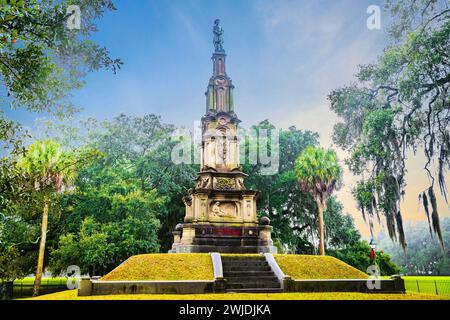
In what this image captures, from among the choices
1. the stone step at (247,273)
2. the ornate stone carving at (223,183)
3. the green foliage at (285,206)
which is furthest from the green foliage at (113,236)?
the green foliage at (285,206)

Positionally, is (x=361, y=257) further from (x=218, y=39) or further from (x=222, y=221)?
(x=218, y=39)

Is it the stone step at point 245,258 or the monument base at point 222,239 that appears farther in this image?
the monument base at point 222,239

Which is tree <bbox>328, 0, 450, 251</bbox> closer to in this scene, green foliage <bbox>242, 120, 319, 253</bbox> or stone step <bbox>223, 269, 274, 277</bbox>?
stone step <bbox>223, 269, 274, 277</bbox>

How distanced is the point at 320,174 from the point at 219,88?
8896 millimetres

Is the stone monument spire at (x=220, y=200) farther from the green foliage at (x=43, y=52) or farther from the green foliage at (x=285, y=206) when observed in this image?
the green foliage at (x=43, y=52)

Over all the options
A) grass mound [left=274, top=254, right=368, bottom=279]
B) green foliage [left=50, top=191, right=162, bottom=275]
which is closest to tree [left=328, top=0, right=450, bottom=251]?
grass mound [left=274, top=254, right=368, bottom=279]

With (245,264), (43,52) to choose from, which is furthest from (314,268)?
(43,52)

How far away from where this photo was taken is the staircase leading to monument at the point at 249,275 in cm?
1267

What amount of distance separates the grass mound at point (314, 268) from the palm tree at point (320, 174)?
7.80 meters

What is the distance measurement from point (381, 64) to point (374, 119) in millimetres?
2995

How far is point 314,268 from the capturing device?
14.3 metres

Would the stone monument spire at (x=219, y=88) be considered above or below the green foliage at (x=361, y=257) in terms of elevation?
above

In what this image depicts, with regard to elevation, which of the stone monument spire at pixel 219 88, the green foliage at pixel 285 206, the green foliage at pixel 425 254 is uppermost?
the stone monument spire at pixel 219 88
